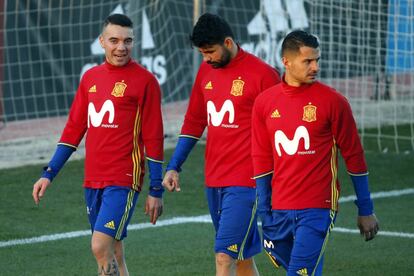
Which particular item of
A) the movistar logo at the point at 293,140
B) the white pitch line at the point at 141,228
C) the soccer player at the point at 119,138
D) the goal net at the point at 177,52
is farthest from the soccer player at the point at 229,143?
the goal net at the point at 177,52

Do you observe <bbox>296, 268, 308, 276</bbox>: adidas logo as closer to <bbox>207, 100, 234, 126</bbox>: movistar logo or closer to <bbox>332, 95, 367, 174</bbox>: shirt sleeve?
<bbox>332, 95, 367, 174</bbox>: shirt sleeve

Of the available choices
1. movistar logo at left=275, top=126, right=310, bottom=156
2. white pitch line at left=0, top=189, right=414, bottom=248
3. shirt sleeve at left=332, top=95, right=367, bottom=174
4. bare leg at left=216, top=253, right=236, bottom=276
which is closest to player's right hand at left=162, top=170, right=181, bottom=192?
bare leg at left=216, top=253, right=236, bottom=276

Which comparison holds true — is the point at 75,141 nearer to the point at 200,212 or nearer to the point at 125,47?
the point at 125,47

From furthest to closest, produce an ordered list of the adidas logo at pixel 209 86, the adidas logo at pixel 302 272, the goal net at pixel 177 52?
1. the goal net at pixel 177 52
2. the adidas logo at pixel 209 86
3. the adidas logo at pixel 302 272

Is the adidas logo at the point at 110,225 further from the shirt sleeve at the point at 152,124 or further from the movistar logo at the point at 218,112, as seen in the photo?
the movistar logo at the point at 218,112

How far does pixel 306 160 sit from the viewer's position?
7059 mm

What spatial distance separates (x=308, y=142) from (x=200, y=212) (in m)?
5.34

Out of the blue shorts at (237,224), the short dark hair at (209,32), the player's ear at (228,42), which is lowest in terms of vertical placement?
the blue shorts at (237,224)

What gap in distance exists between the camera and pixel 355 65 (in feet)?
57.7

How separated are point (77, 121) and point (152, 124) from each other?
58 centimetres

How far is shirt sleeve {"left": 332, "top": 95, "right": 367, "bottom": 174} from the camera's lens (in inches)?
275

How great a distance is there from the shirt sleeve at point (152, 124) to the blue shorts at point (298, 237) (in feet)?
3.79

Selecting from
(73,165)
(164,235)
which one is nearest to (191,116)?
(164,235)

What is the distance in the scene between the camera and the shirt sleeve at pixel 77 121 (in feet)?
27.2
